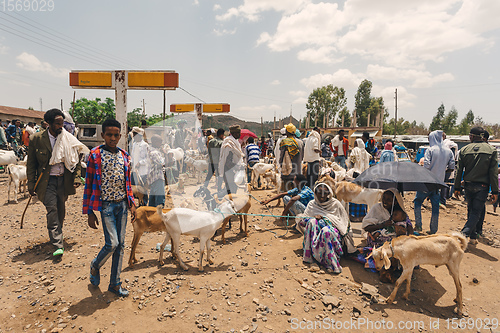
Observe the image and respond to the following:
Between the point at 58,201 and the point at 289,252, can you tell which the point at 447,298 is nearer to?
the point at 289,252

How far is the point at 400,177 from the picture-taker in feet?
13.4

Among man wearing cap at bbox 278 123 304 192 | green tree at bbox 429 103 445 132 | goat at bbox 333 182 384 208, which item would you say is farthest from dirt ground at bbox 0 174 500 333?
green tree at bbox 429 103 445 132

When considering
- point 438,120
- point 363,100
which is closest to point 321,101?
point 363,100

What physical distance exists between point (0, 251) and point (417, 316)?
262 inches

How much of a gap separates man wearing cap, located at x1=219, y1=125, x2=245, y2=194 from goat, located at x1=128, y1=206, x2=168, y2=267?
7.75ft

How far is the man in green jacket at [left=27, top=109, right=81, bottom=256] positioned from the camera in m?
4.18

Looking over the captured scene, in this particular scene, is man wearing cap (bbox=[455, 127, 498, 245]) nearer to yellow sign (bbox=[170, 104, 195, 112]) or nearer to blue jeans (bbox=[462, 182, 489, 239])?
blue jeans (bbox=[462, 182, 489, 239])

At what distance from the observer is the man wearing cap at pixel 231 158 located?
6.06 meters

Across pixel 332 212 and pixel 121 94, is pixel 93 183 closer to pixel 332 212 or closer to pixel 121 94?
pixel 332 212

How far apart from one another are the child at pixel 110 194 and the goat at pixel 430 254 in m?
3.47

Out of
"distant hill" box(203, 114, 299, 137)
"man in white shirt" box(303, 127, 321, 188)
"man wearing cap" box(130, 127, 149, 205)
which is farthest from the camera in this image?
"distant hill" box(203, 114, 299, 137)

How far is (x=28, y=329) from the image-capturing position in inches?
112

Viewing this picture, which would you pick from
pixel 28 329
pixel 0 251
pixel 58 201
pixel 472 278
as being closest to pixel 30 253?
pixel 0 251

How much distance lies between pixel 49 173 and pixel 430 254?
19.1 ft
